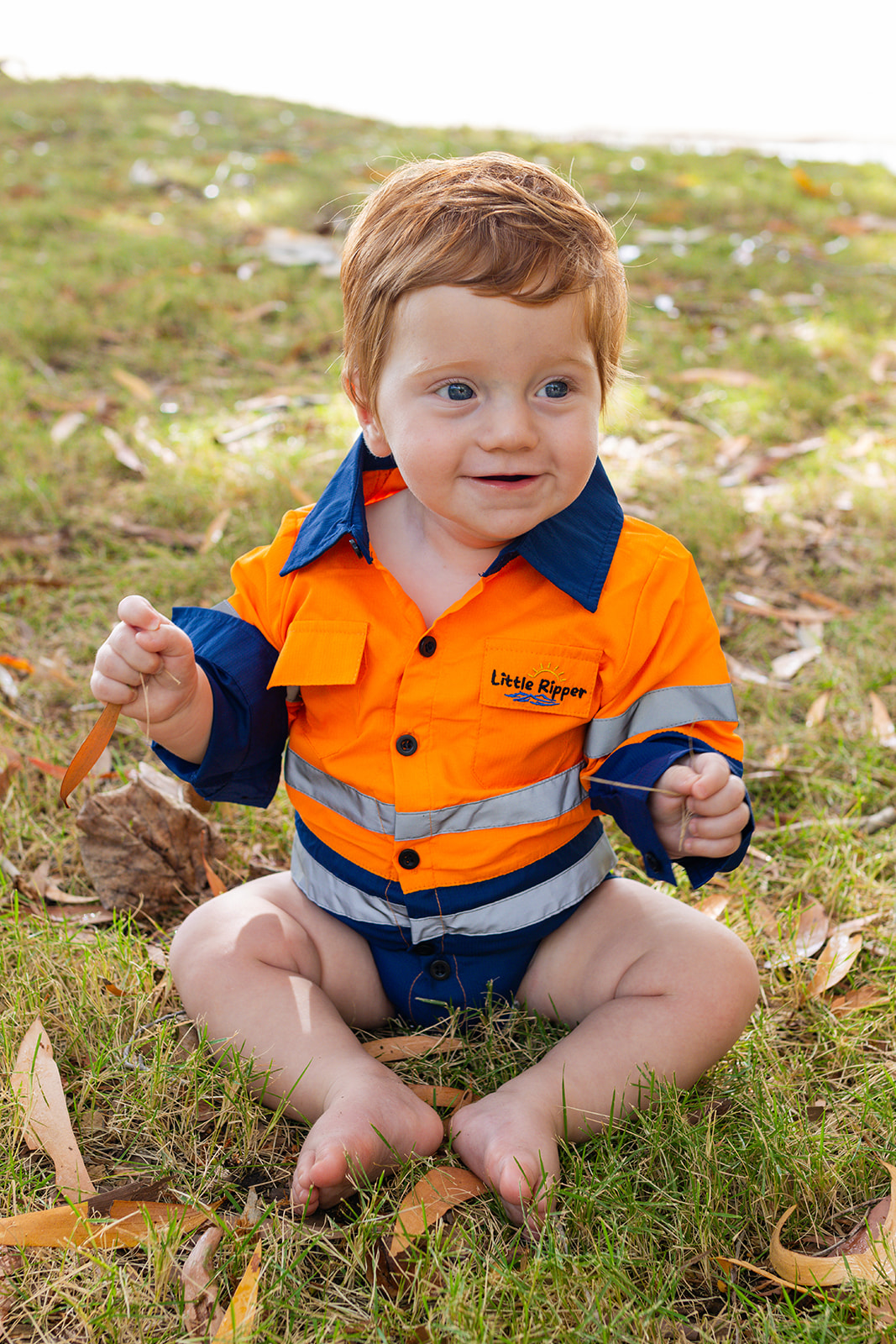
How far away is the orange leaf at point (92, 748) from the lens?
166 cm

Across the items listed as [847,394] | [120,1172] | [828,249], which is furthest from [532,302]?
[828,249]

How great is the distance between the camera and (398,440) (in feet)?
5.62

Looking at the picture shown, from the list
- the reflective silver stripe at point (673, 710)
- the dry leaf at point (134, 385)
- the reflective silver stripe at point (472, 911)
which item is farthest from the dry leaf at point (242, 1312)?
the dry leaf at point (134, 385)

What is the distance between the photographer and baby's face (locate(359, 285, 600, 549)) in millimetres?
1606

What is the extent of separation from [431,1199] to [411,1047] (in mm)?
335

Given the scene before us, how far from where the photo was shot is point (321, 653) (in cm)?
183

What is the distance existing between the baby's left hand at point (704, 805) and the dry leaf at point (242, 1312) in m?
0.85

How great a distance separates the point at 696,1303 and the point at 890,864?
43.2 inches

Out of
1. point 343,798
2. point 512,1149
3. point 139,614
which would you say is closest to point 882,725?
point 343,798

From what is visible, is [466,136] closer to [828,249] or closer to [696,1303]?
[828,249]

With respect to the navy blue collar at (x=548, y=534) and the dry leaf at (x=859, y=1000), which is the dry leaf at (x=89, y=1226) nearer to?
the navy blue collar at (x=548, y=534)

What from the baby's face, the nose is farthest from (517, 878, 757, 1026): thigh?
the nose

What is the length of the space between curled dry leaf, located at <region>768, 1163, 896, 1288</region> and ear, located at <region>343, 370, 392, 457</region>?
4.29 ft

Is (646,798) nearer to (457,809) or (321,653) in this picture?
(457,809)
